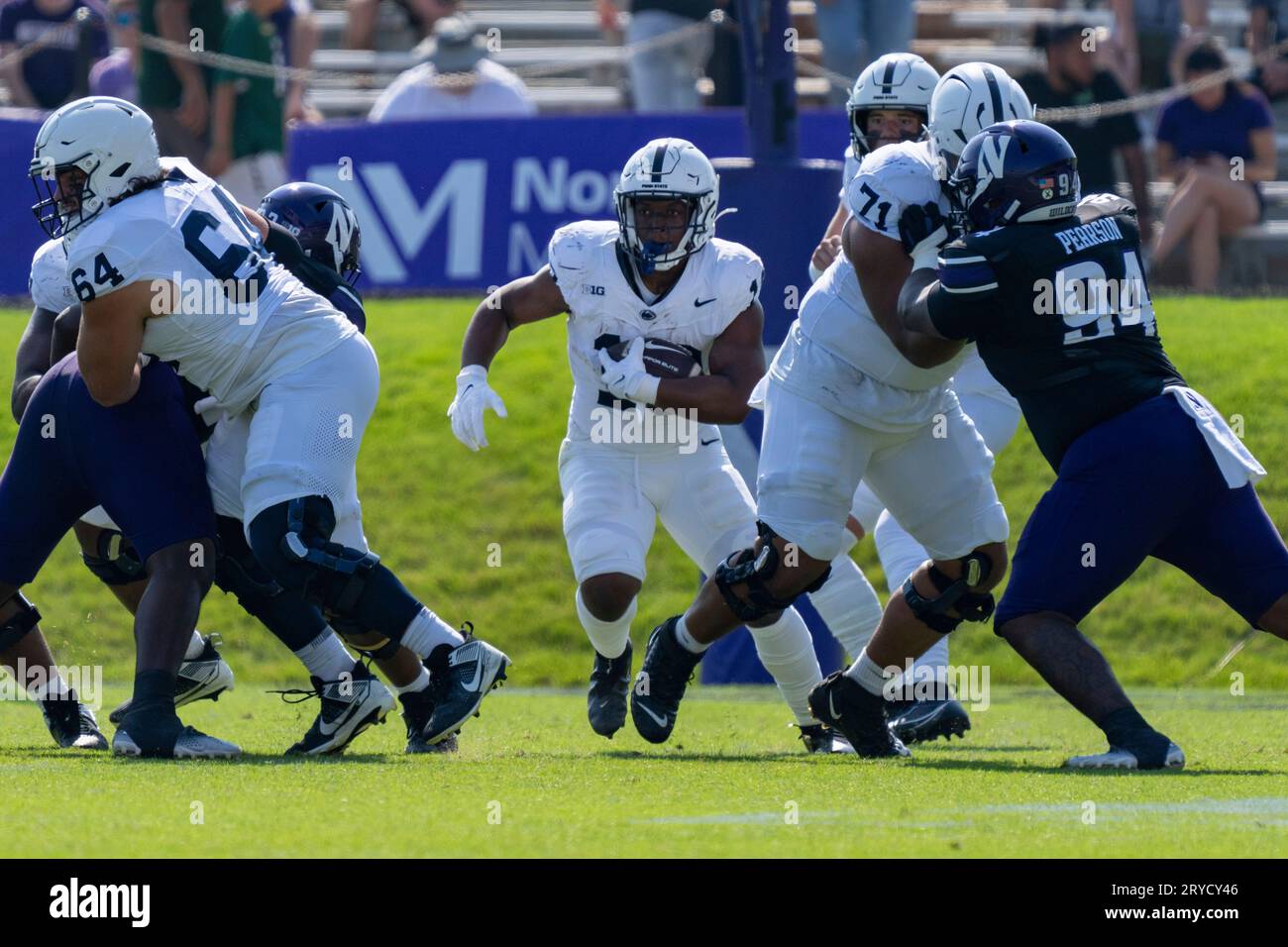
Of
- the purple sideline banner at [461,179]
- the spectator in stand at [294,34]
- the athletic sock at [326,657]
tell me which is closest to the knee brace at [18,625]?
the athletic sock at [326,657]

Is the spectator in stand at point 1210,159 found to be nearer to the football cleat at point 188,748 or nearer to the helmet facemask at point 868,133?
the helmet facemask at point 868,133

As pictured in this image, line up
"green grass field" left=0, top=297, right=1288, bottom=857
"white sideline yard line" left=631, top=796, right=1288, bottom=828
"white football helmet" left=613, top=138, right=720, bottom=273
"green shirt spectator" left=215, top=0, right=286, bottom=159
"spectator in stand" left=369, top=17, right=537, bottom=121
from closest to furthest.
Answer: "green grass field" left=0, top=297, right=1288, bottom=857, "white sideline yard line" left=631, top=796, right=1288, bottom=828, "white football helmet" left=613, top=138, right=720, bottom=273, "green shirt spectator" left=215, top=0, right=286, bottom=159, "spectator in stand" left=369, top=17, right=537, bottom=121

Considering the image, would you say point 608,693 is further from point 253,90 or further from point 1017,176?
point 253,90

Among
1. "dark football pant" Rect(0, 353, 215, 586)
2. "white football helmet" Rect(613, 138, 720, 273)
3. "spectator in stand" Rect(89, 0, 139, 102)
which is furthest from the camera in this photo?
"spectator in stand" Rect(89, 0, 139, 102)

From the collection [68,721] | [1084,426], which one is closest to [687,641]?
[1084,426]

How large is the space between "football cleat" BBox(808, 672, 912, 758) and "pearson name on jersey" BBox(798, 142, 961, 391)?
869mm

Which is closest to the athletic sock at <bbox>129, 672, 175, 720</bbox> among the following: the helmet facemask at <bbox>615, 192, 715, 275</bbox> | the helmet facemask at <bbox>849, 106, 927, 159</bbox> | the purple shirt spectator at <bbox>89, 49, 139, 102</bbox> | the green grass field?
the green grass field

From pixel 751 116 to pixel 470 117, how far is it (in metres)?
4.17

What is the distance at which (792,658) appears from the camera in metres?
7.07

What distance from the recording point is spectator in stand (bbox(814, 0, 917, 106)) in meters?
12.8

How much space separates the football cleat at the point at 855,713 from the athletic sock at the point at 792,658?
0.28 meters

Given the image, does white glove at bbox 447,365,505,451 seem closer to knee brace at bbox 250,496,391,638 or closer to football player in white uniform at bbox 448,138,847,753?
football player in white uniform at bbox 448,138,847,753

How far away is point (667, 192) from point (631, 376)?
0.58 metres
